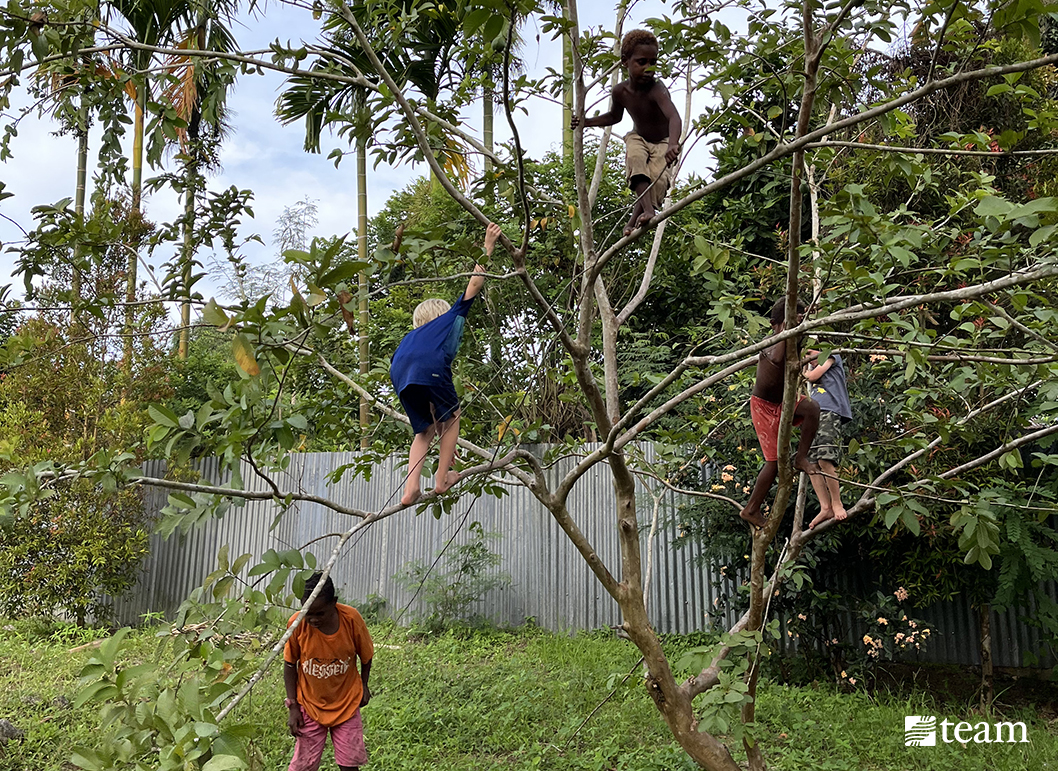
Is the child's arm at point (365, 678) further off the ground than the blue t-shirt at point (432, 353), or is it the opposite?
the blue t-shirt at point (432, 353)

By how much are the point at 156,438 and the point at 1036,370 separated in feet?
8.83

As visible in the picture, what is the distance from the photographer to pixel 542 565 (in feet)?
25.9

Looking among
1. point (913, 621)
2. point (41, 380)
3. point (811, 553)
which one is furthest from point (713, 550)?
point (41, 380)

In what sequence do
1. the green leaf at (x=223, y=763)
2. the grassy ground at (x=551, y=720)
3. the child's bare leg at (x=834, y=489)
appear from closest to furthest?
the green leaf at (x=223, y=763) < the child's bare leg at (x=834, y=489) < the grassy ground at (x=551, y=720)

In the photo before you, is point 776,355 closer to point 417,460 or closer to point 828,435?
point 828,435

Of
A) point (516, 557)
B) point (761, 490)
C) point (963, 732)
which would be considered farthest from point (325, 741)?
point (516, 557)

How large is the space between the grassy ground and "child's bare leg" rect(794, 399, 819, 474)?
49.8 inches

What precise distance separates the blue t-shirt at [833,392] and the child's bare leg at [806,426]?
0.39 metres

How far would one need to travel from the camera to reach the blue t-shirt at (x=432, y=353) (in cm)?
275

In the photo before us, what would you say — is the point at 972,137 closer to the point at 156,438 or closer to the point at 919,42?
the point at 919,42

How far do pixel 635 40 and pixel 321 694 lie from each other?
3170mm

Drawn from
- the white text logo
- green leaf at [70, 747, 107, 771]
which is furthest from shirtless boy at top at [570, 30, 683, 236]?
the white text logo

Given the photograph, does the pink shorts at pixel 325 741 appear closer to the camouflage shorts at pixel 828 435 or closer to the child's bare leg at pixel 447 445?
the child's bare leg at pixel 447 445

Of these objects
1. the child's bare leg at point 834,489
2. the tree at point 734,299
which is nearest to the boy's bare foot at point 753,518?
the tree at point 734,299
